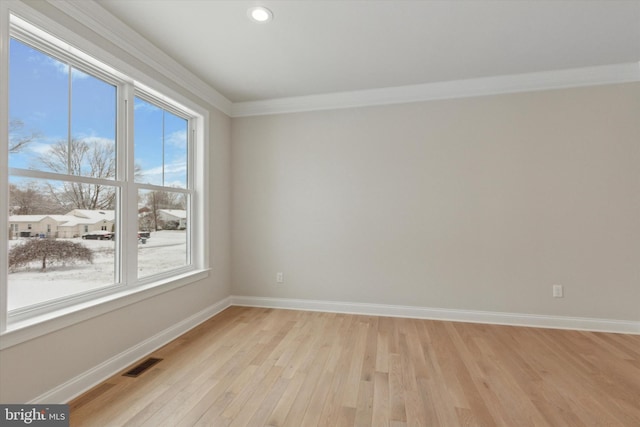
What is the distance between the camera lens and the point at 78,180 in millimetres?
2039

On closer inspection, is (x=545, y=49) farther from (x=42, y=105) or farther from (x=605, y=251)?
(x=42, y=105)

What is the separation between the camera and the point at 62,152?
1.97m

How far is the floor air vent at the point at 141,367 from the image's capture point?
2.19m

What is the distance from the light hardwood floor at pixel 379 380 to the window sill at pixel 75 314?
52 centimetres

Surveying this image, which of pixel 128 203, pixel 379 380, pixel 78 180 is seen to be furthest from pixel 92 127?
pixel 379 380

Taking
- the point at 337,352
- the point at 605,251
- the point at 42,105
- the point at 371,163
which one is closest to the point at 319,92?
the point at 371,163

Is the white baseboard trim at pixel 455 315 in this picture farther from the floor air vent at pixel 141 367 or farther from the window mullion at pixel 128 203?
the window mullion at pixel 128 203

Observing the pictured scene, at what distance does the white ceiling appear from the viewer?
210cm

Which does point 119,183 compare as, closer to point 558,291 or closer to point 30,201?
point 30,201

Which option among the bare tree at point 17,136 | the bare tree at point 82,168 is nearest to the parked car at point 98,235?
the bare tree at point 82,168

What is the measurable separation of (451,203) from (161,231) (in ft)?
10.5

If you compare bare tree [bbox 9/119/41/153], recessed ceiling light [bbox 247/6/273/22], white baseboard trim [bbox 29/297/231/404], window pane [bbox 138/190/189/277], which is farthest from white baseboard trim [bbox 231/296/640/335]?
recessed ceiling light [bbox 247/6/273/22]

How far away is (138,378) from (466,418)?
2278 mm

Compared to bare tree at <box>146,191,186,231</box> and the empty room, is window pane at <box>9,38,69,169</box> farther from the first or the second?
bare tree at <box>146,191,186,231</box>
